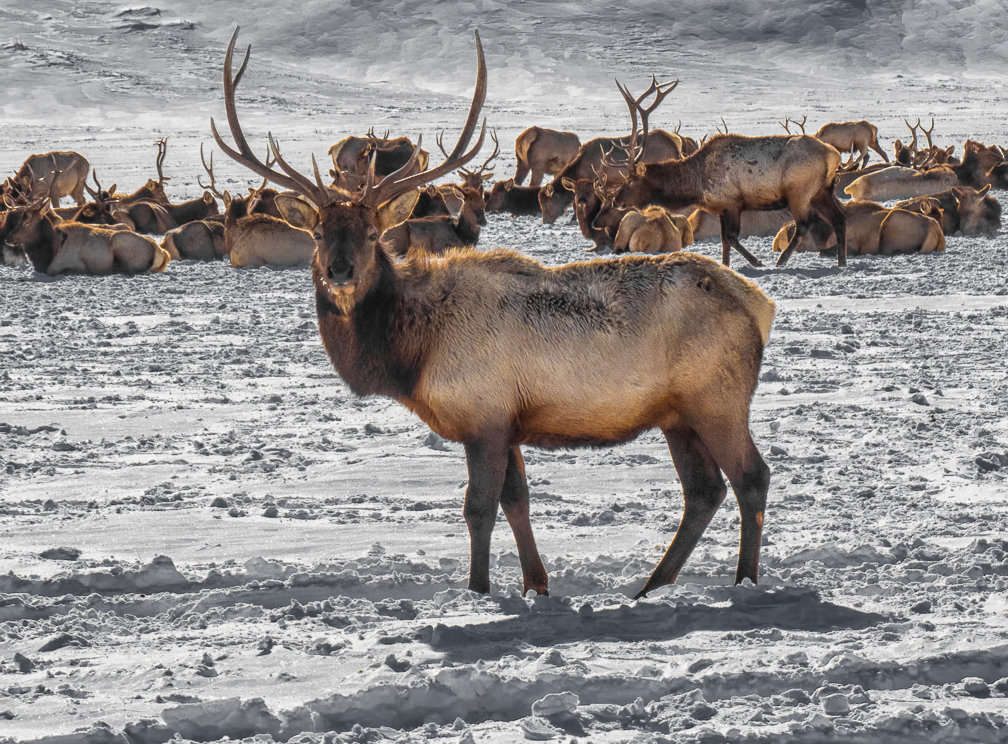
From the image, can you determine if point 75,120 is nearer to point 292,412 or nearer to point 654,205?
point 654,205

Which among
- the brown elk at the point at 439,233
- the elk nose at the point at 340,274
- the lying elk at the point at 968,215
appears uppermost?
the elk nose at the point at 340,274

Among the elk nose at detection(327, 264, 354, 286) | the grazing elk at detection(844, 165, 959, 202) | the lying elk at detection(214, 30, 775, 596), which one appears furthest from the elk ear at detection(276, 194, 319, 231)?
the grazing elk at detection(844, 165, 959, 202)

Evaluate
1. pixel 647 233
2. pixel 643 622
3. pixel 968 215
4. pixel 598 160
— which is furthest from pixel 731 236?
pixel 643 622

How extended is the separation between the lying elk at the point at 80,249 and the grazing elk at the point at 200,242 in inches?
58.8

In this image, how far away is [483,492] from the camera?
17.5 feet

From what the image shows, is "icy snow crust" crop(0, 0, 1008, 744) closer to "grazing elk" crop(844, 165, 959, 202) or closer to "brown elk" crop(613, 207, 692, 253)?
"brown elk" crop(613, 207, 692, 253)

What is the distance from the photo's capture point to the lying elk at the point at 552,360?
5422mm

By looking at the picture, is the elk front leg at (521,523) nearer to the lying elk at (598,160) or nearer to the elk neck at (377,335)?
the elk neck at (377,335)

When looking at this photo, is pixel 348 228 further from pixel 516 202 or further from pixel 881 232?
pixel 516 202

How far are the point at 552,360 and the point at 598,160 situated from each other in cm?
1943

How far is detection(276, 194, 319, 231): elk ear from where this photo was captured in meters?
6.62

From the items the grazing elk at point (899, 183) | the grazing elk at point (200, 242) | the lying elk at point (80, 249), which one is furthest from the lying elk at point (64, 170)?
the grazing elk at point (899, 183)

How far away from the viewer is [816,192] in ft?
52.5

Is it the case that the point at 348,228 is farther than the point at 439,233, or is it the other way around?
the point at 439,233
